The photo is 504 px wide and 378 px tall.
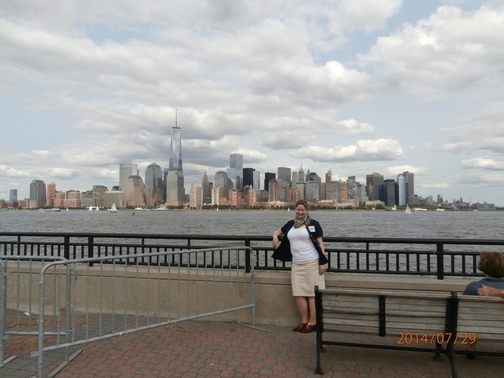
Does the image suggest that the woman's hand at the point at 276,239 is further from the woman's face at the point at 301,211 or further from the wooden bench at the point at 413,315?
the wooden bench at the point at 413,315

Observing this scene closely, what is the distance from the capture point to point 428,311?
431 cm

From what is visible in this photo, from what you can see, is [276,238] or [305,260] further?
[276,238]

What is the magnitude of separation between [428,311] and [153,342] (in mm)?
3666

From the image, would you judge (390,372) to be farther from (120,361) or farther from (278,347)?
(120,361)

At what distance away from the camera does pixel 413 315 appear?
14.2 feet

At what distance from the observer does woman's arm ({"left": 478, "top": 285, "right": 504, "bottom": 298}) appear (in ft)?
14.4

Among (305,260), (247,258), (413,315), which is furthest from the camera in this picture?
(247,258)

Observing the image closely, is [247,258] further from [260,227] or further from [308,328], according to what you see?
[260,227]

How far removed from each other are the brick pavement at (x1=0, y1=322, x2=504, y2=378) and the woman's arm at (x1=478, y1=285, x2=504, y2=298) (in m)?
0.91

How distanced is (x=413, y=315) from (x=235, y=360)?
7.25 feet

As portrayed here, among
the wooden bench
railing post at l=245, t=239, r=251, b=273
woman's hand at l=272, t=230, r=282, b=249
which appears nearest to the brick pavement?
the wooden bench

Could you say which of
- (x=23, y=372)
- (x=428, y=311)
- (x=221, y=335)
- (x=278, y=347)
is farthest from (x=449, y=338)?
(x=23, y=372)

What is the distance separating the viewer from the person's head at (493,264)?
4512 mm

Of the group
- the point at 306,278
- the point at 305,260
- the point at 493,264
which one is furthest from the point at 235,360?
the point at 493,264
